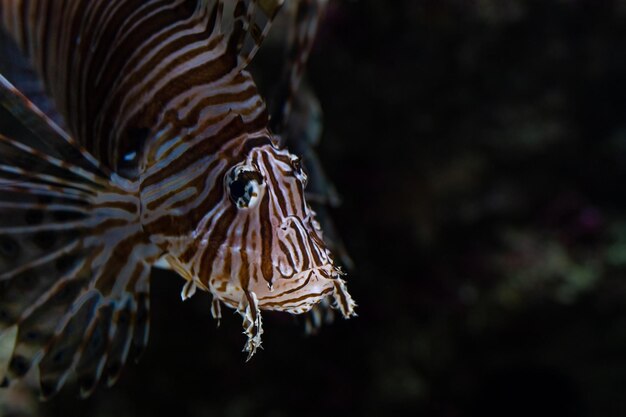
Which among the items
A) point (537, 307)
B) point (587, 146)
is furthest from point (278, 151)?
point (587, 146)

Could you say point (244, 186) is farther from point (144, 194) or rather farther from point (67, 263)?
point (67, 263)

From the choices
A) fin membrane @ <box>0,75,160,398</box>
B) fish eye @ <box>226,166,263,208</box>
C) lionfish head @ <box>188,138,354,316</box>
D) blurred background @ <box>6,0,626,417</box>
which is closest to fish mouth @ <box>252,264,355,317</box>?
lionfish head @ <box>188,138,354,316</box>

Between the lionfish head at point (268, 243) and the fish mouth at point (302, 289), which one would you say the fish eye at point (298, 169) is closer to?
the lionfish head at point (268, 243)

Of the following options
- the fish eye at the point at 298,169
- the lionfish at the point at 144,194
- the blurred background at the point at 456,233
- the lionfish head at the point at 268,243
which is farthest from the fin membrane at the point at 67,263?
the blurred background at the point at 456,233

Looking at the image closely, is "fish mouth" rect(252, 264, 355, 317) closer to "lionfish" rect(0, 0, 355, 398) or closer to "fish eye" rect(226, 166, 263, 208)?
"lionfish" rect(0, 0, 355, 398)

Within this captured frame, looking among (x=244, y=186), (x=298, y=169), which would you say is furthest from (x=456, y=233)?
(x=244, y=186)

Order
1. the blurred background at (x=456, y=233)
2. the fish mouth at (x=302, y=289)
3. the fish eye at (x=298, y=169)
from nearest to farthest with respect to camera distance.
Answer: the fish mouth at (x=302, y=289) → the fish eye at (x=298, y=169) → the blurred background at (x=456, y=233)
